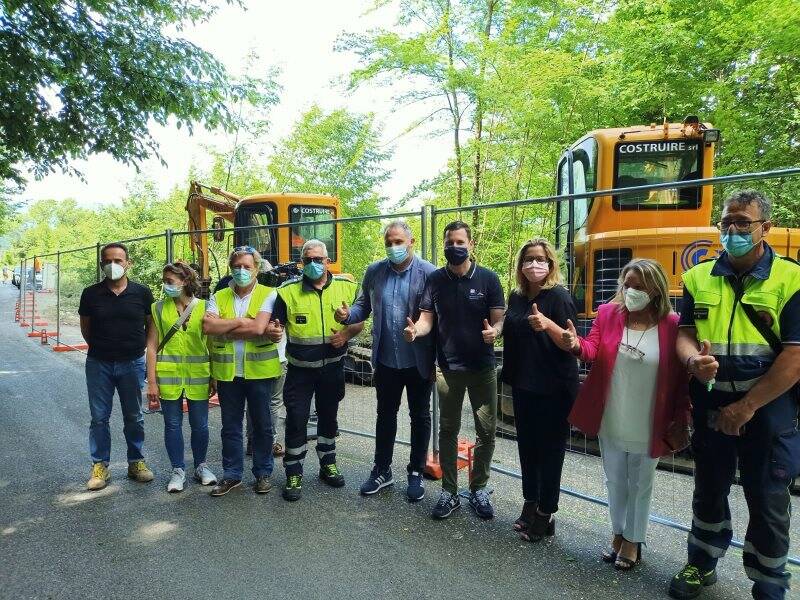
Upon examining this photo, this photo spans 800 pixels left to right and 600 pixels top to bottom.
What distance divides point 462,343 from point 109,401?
2.95 m

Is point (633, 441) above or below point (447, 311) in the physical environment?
below

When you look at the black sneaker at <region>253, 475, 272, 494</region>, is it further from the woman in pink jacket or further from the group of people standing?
the woman in pink jacket

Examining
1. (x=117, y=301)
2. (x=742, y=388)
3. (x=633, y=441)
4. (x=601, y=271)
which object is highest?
(x=601, y=271)

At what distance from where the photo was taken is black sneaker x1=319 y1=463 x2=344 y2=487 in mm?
4305

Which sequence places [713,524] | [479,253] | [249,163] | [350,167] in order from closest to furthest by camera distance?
[713,524] → [479,253] → [350,167] → [249,163]

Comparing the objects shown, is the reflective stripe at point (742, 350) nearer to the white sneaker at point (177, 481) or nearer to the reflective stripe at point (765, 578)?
the reflective stripe at point (765, 578)

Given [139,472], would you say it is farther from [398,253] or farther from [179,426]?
[398,253]

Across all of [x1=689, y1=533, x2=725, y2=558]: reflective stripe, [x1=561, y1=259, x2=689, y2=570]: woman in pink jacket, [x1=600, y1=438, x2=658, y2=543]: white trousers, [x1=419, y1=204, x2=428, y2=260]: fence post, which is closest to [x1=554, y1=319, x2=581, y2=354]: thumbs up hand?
[x1=561, y1=259, x2=689, y2=570]: woman in pink jacket

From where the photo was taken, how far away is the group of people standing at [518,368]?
2553mm

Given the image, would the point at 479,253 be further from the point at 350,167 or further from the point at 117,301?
the point at 350,167

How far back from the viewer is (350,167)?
55.8 ft

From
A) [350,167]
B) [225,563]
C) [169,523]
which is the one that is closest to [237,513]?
[169,523]

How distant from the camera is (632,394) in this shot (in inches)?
119

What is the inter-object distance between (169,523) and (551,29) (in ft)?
43.7
